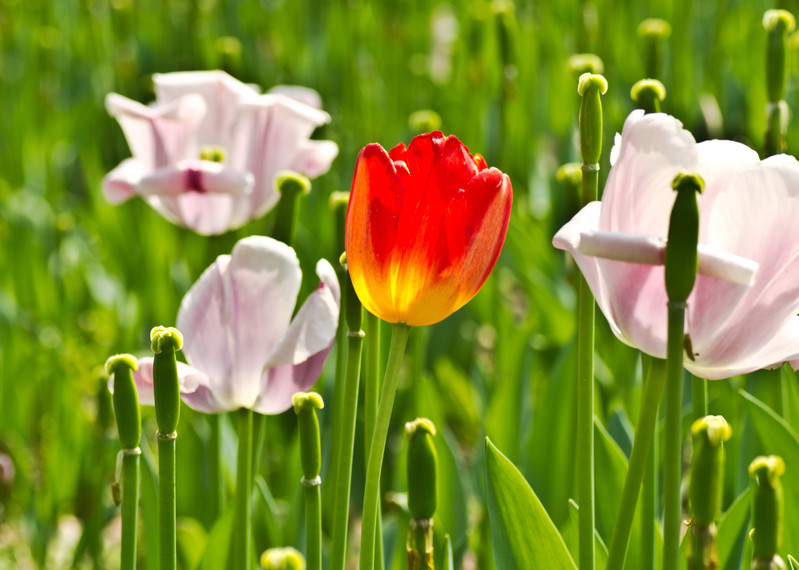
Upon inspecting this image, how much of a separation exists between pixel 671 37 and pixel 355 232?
2471 millimetres

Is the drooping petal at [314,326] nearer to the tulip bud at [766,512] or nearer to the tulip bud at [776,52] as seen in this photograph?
the tulip bud at [766,512]

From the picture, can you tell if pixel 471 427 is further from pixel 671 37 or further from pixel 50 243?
pixel 671 37

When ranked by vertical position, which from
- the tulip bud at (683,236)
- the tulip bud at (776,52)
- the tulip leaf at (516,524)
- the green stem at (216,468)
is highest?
the tulip bud at (776,52)

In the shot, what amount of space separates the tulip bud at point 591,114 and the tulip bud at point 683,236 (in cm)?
15

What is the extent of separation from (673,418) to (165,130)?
1.06 m

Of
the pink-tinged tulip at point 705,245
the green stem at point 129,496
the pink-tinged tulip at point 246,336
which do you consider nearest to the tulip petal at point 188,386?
the pink-tinged tulip at point 246,336

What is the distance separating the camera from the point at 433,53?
3543 millimetres

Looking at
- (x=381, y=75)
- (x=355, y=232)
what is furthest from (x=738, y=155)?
(x=381, y=75)

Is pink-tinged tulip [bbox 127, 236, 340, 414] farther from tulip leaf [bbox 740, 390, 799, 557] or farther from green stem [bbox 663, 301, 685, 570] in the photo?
tulip leaf [bbox 740, 390, 799, 557]

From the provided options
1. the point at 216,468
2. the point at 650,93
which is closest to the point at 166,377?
the point at 650,93

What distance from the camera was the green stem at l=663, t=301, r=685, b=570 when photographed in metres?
0.51

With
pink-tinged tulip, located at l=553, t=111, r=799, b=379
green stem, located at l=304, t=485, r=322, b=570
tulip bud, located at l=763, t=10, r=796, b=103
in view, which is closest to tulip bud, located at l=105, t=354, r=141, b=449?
green stem, located at l=304, t=485, r=322, b=570

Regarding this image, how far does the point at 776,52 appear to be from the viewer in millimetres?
1032

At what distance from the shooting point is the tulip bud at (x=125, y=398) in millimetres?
609
